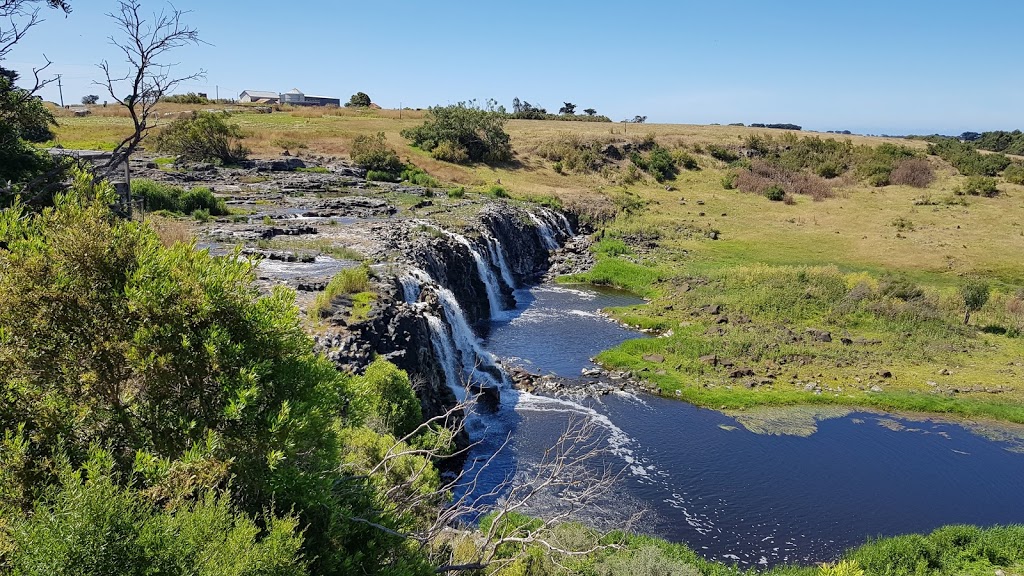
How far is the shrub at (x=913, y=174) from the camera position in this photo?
256 ft

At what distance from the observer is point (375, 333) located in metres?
21.0

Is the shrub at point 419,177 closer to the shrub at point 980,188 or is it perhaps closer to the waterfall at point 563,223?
the waterfall at point 563,223

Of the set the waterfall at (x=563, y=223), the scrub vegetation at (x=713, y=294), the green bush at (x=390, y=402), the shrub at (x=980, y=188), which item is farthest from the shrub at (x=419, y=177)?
the shrub at (x=980, y=188)

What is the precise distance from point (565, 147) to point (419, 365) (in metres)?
68.4

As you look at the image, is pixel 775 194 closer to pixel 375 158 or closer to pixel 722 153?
pixel 722 153

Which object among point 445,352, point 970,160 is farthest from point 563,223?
point 970,160

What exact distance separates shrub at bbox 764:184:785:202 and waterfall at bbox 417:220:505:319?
151ft

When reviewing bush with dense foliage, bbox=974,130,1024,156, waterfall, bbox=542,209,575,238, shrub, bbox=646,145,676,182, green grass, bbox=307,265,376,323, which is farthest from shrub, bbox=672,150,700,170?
green grass, bbox=307,265,376,323

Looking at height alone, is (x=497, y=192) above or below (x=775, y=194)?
above

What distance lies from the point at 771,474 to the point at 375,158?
176 feet

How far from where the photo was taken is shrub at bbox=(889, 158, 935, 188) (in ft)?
256

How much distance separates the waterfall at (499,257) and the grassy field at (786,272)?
6.46m

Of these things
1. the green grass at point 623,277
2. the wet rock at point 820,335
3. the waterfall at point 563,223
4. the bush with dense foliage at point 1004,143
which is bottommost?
the wet rock at point 820,335

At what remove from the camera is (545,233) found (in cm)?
5491
